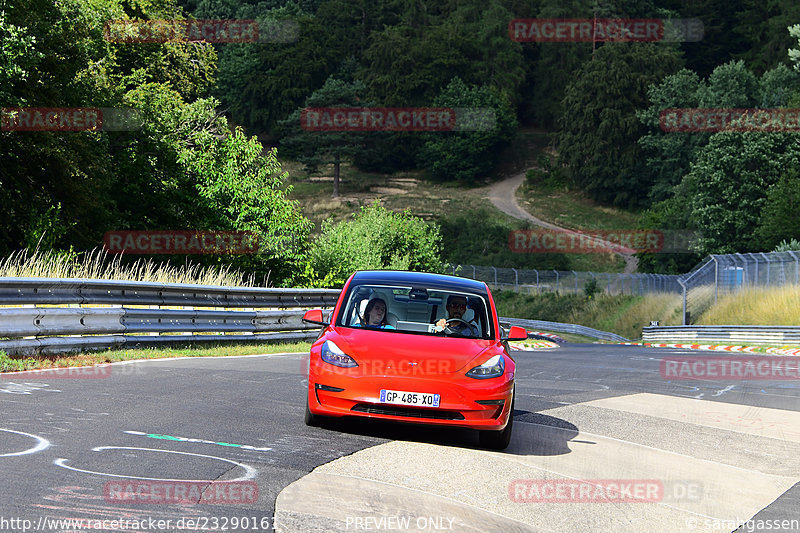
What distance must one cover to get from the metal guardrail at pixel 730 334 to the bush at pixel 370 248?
978 cm

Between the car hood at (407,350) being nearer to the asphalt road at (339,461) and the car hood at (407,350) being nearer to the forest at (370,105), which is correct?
the asphalt road at (339,461)

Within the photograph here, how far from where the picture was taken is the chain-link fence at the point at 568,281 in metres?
52.8

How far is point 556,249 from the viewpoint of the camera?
285 feet

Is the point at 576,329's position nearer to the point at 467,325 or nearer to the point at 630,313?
the point at 630,313

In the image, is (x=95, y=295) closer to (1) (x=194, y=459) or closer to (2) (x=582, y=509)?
(1) (x=194, y=459)

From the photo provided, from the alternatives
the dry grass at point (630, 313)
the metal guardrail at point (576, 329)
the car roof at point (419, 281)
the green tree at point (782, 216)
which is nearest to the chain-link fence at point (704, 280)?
the dry grass at point (630, 313)

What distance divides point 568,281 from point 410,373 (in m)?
55.5

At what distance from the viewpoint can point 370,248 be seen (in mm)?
35438

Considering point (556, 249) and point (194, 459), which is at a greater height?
point (194, 459)

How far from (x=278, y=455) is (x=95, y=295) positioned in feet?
25.0

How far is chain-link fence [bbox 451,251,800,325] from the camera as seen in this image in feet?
123

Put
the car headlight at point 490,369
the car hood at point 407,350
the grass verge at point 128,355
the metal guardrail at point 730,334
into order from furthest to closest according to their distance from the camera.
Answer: the metal guardrail at point 730,334 < the grass verge at point 128,355 < the car headlight at point 490,369 < the car hood at point 407,350

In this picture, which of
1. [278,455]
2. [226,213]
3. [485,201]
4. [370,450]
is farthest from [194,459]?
[485,201]

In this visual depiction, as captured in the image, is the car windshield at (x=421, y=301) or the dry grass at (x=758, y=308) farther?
the dry grass at (x=758, y=308)
